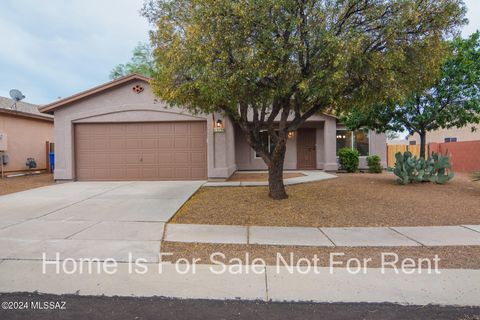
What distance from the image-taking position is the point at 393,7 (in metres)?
6.52

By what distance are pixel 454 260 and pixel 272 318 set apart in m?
3.26

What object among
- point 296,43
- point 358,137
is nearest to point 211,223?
point 296,43

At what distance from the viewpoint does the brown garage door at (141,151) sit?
1355cm

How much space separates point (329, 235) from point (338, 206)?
249cm

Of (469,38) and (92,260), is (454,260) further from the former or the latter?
(469,38)

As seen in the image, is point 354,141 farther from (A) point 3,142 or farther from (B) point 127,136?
(A) point 3,142

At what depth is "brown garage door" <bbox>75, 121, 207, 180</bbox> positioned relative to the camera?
44.5 ft

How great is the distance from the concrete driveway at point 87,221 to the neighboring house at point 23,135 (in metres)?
7.47

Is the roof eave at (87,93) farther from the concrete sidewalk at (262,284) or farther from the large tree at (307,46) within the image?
the concrete sidewalk at (262,284)

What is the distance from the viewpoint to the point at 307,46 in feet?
21.9

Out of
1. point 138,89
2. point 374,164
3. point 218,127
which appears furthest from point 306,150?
point 138,89

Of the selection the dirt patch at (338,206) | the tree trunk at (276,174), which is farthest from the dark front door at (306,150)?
the tree trunk at (276,174)

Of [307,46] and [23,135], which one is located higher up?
[307,46]

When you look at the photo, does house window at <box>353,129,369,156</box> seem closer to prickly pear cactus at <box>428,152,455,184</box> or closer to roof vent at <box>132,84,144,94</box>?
prickly pear cactus at <box>428,152,455,184</box>
